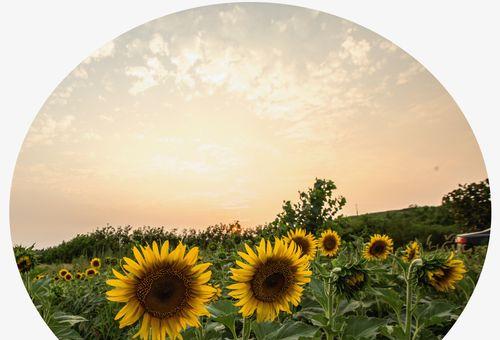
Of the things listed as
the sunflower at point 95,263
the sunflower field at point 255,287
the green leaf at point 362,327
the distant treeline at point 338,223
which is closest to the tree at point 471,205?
the distant treeline at point 338,223

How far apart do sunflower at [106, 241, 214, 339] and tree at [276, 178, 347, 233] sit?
2598mm

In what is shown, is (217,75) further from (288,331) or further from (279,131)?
(288,331)

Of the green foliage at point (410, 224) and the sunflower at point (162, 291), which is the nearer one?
the sunflower at point (162, 291)

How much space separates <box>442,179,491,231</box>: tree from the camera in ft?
15.2

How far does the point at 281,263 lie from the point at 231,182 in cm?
176

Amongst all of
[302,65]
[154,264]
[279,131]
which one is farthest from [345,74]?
[154,264]

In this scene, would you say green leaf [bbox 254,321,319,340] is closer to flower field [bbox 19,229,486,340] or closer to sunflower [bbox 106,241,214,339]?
flower field [bbox 19,229,486,340]

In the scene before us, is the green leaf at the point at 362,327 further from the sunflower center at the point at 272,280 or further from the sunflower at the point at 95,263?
the sunflower at the point at 95,263

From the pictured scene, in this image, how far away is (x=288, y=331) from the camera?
272 centimetres

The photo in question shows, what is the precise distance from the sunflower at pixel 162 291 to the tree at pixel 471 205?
3414mm

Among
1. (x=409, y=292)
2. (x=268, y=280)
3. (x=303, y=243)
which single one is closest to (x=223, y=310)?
(x=268, y=280)

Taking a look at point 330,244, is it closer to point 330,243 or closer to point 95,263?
point 330,243

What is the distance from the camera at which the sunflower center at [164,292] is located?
2.26 meters

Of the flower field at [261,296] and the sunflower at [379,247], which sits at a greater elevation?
the sunflower at [379,247]
